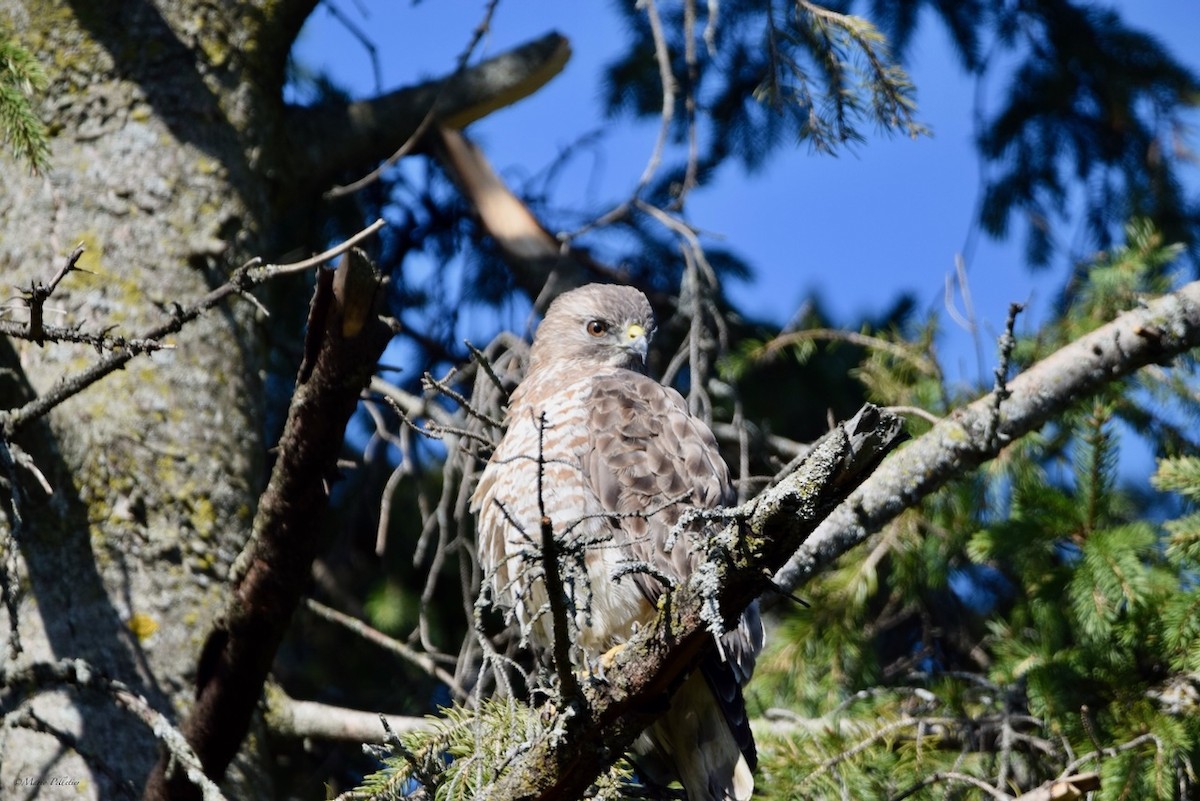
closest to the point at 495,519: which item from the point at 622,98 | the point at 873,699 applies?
the point at 873,699

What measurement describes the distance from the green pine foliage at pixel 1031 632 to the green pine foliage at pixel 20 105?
8.66ft

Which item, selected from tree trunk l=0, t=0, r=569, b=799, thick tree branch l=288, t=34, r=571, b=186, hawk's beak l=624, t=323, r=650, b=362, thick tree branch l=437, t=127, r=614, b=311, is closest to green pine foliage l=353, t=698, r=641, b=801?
tree trunk l=0, t=0, r=569, b=799

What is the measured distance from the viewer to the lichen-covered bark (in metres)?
3.48

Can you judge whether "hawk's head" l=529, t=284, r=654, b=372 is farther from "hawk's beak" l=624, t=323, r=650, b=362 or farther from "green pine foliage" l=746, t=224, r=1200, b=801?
"green pine foliage" l=746, t=224, r=1200, b=801

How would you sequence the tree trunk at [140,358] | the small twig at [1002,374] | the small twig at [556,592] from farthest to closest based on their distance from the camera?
1. the tree trunk at [140,358]
2. the small twig at [1002,374]
3. the small twig at [556,592]

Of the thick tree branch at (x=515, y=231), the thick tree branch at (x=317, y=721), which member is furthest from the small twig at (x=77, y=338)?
the thick tree branch at (x=515, y=231)

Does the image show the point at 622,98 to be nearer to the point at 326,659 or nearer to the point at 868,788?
the point at 326,659

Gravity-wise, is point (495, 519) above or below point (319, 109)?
below

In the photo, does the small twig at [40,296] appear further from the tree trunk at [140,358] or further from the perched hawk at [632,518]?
the perched hawk at [632,518]

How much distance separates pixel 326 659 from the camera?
17.9ft

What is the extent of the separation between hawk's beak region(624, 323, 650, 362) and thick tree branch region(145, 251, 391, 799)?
1.68 m

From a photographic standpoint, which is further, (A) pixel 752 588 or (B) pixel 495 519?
(B) pixel 495 519

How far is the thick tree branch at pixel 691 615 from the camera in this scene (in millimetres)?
2137

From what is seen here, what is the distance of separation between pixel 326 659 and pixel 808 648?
228 cm
